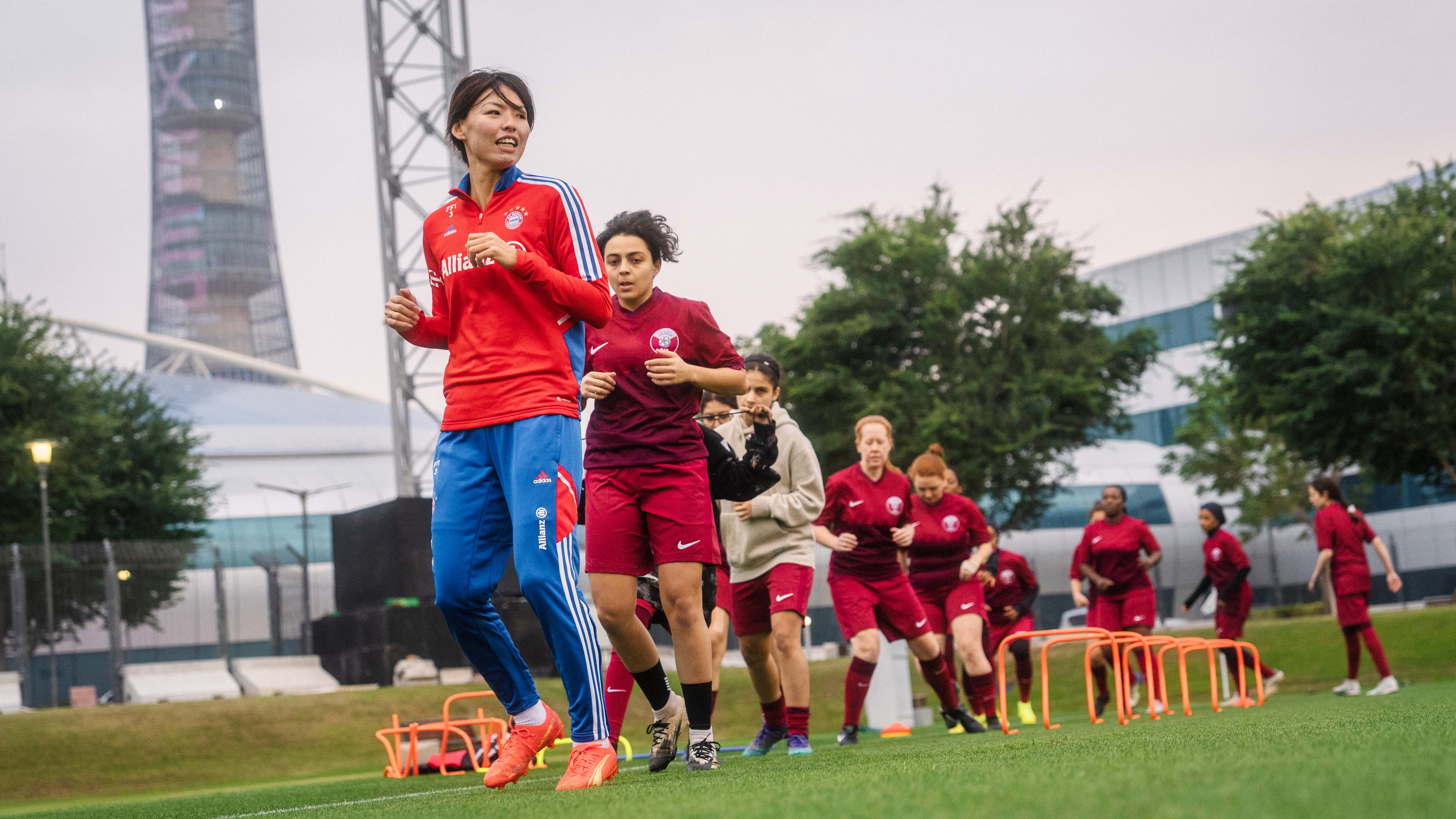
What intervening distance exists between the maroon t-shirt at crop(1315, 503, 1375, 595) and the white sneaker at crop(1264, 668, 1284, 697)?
1.57 m

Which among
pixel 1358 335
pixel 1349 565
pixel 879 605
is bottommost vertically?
pixel 1349 565

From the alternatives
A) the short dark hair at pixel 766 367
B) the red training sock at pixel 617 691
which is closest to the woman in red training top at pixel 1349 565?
the short dark hair at pixel 766 367

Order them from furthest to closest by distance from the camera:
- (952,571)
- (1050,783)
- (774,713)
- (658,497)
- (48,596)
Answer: (48,596) → (952,571) → (774,713) → (658,497) → (1050,783)

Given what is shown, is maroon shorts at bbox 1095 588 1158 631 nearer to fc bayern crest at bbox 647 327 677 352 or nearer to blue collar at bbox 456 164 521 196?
fc bayern crest at bbox 647 327 677 352

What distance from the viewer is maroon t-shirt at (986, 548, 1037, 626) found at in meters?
13.2

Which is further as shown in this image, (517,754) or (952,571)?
(952,571)

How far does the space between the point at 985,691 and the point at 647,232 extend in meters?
5.07

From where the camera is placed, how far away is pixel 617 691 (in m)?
6.50

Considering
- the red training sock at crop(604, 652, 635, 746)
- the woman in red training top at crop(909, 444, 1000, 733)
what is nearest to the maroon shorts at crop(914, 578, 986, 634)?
the woman in red training top at crop(909, 444, 1000, 733)

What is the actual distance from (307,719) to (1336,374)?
18.5m

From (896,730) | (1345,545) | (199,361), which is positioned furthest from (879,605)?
(199,361)

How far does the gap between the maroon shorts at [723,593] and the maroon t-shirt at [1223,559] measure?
7.32 m

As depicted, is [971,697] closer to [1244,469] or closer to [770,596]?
[770,596]

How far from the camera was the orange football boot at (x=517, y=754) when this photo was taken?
456 cm
